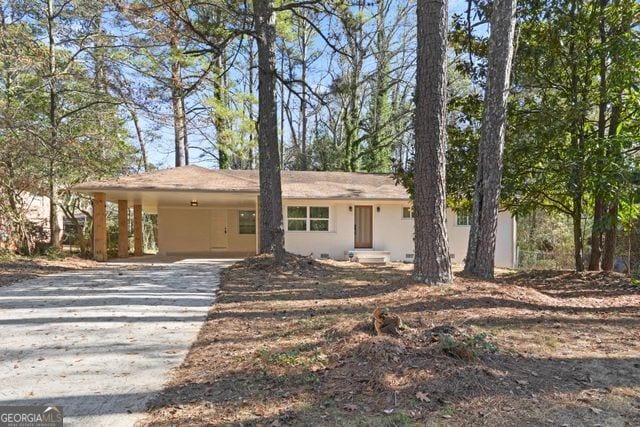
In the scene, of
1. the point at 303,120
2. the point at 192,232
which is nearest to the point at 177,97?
the point at 192,232

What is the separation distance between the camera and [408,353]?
3443mm

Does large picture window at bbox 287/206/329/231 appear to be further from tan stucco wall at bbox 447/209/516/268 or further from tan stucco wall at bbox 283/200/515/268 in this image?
tan stucco wall at bbox 447/209/516/268

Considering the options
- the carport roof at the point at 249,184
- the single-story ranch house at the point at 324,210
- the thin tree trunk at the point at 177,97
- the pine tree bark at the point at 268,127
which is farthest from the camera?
the single-story ranch house at the point at 324,210

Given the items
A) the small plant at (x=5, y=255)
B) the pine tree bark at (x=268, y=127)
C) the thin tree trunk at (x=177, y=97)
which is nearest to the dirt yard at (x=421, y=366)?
the pine tree bark at (x=268, y=127)

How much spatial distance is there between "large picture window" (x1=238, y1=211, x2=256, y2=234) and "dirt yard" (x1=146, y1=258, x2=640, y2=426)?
517 inches

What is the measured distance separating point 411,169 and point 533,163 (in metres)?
2.76

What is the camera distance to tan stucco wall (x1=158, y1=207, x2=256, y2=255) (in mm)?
18094

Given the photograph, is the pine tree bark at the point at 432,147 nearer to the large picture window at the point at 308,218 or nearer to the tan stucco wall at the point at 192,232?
the large picture window at the point at 308,218

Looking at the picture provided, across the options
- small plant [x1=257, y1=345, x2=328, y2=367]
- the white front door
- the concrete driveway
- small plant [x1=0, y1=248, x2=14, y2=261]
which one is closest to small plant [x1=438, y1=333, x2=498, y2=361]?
small plant [x1=257, y1=345, x2=328, y2=367]

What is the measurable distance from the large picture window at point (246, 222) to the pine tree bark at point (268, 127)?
27.1 feet

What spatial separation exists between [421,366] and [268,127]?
8593mm

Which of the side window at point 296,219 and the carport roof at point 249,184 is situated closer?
the carport roof at point 249,184

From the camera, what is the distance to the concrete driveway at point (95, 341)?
3105 millimetres

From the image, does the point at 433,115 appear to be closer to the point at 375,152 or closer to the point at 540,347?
the point at 540,347
